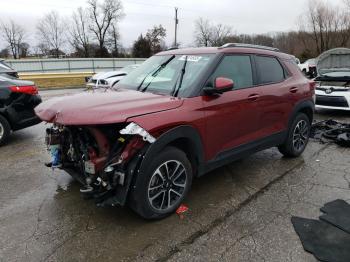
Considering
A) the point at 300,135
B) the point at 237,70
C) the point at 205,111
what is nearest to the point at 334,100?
the point at 300,135

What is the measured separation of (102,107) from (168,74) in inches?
50.8

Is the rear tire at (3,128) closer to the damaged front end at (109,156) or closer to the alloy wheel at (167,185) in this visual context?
the damaged front end at (109,156)

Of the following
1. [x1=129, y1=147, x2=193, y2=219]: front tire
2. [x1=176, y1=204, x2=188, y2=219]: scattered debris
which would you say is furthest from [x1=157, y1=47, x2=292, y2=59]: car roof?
[x1=176, y1=204, x2=188, y2=219]: scattered debris

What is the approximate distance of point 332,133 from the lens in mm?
6980

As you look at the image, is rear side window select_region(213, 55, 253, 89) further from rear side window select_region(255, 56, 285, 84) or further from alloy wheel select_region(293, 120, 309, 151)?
alloy wheel select_region(293, 120, 309, 151)

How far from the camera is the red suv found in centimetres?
322

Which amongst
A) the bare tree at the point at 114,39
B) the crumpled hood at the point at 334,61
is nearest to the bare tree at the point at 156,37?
the bare tree at the point at 114,39

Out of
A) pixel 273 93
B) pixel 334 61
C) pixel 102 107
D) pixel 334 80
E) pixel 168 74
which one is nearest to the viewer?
pixel 102 107

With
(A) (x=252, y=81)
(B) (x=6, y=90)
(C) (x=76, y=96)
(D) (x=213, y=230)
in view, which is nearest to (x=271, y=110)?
(A) (x=252, y=81)

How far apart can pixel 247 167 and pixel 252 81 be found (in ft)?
4.65

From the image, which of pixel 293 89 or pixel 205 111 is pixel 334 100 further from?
pixel 205 111

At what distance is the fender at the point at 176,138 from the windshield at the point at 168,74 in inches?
17.7

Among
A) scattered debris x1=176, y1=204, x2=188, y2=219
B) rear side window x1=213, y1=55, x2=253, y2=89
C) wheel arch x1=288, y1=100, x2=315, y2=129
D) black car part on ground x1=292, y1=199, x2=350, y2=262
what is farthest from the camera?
wheel arch x1=288, y1=100, x2=315, y2=129

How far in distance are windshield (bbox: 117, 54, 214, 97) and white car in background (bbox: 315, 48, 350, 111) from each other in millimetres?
6062
